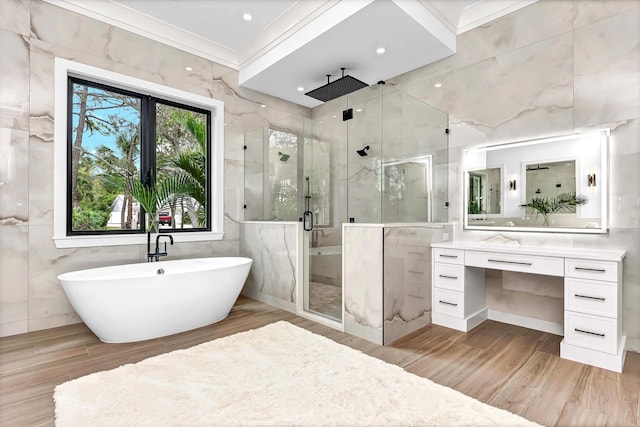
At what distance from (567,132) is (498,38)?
3.84ft

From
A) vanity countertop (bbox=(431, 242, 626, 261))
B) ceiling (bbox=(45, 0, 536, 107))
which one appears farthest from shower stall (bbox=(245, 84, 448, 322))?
ceiling (bbox=(45, 0, 536, 107))

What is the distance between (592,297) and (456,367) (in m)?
1.08

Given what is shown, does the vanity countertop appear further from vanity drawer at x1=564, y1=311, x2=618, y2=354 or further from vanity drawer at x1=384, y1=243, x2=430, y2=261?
vanity drawer at x1=564, y1=311, x2=618, y2=354

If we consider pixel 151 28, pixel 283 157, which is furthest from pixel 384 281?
pixel 151 28

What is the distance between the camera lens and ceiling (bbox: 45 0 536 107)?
2992 millimetres

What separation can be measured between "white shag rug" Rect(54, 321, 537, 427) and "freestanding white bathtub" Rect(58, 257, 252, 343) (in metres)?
0.43

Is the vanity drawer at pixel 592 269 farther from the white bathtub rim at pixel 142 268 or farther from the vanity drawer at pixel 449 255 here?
the white bathtub rim at pixel 142 268

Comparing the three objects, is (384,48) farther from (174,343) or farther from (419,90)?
(174,343)

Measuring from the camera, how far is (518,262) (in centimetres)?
262

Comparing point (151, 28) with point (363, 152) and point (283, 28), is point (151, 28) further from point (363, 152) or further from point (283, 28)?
point (363, 152)

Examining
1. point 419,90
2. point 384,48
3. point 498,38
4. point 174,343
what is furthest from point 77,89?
point 498,38

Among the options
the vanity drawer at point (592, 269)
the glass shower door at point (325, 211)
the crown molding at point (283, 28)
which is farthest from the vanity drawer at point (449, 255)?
the crown molding at point (283, 28)

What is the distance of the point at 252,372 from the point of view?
2.11 m

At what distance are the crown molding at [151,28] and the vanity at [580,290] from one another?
3.60 meters
